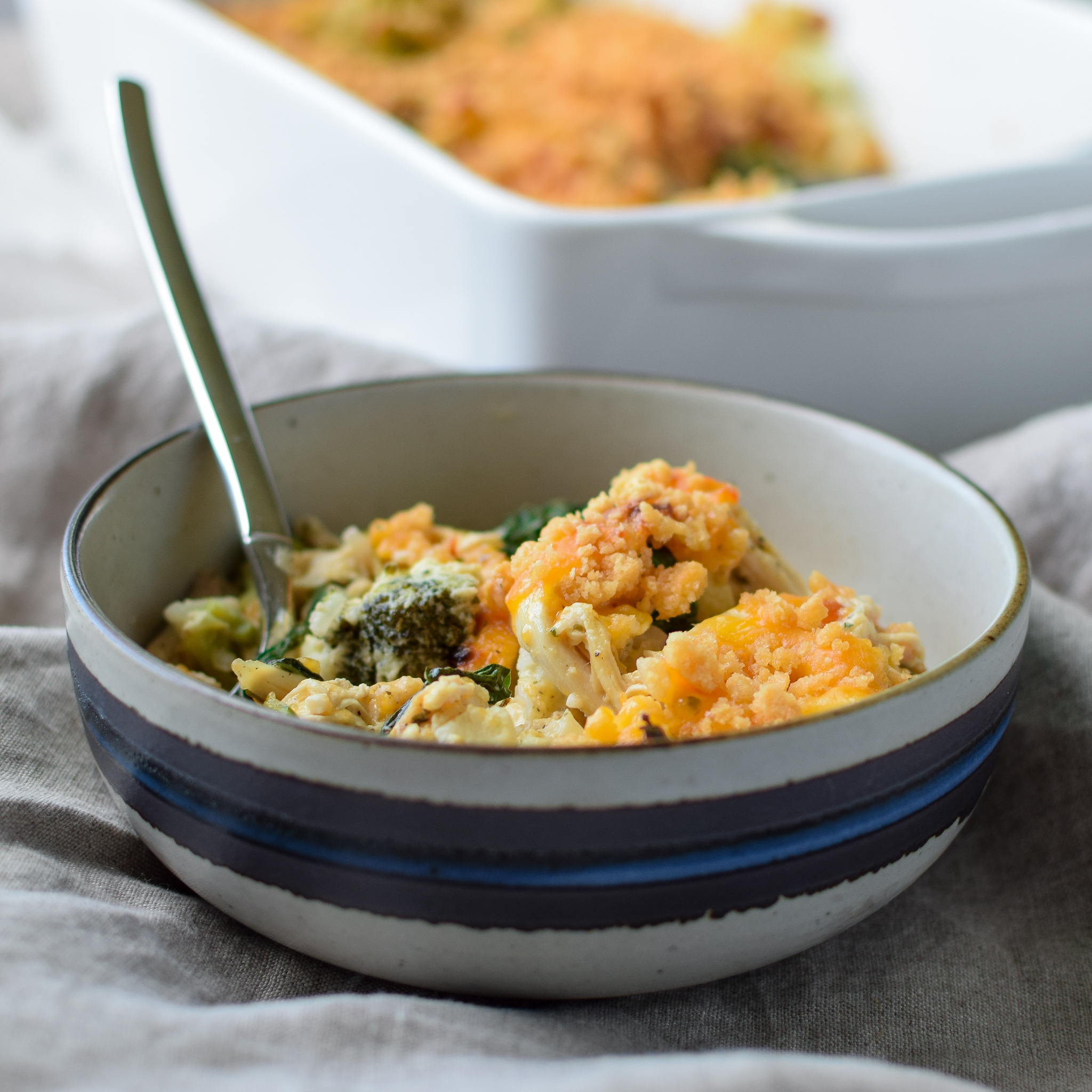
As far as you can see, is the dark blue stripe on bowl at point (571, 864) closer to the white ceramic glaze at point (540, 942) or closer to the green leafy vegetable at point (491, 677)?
the white ceramic glaze at point (540, 942)

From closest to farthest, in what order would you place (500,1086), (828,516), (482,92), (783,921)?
(500,1086) < (783,921) < (828,516) < (482,92)

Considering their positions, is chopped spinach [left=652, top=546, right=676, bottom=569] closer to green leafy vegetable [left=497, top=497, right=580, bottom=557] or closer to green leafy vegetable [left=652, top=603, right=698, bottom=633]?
green leafy vegetable [left=652, top=603, right=698, bottom=633]

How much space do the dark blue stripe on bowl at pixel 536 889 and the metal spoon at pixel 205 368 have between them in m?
0.35

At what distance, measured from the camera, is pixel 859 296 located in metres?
1.63

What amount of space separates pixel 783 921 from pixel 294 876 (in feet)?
1.05

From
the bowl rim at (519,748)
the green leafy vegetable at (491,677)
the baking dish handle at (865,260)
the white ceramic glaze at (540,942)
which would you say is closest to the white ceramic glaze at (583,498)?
the bowl rim at (519,748)

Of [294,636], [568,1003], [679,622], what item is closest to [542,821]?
[568,1003]

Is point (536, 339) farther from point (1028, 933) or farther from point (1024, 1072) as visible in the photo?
point (1024, 1072)

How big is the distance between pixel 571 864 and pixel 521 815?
0.16 feet

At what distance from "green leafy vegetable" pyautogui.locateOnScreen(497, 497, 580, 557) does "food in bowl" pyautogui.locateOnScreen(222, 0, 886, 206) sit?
3.35 ft

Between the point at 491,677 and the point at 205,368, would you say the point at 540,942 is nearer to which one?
the point at 491,677

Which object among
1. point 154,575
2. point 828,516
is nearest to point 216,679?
point 154,575

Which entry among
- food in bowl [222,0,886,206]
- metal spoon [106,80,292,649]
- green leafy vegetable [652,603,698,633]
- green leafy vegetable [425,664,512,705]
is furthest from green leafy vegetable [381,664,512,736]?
food in bowl [222,0,886,206]

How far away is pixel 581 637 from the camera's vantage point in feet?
3.09
